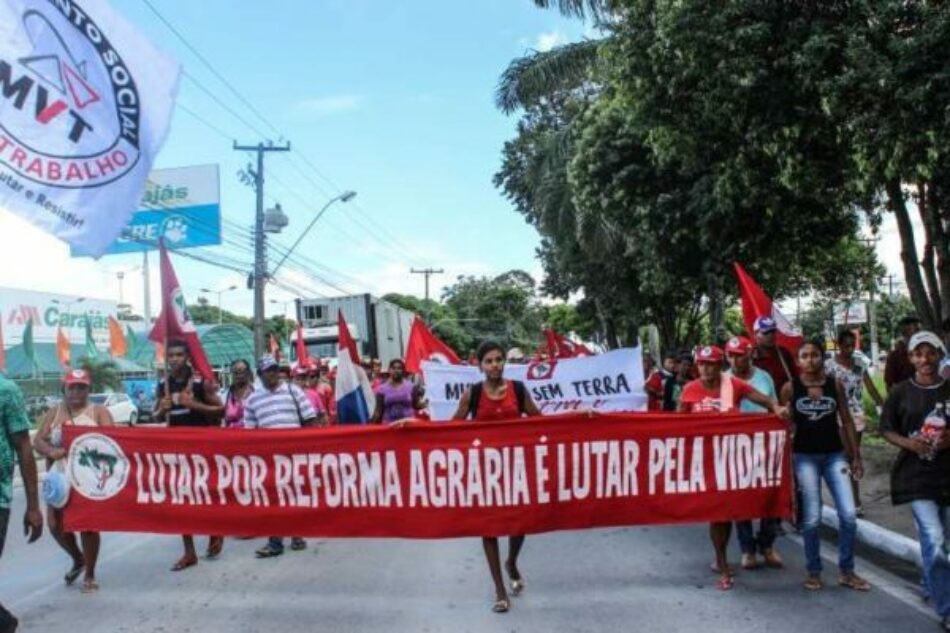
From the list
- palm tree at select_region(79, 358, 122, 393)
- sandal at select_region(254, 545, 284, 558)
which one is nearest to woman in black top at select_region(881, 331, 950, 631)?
sandal at select_region(254, 545, 284, 558)

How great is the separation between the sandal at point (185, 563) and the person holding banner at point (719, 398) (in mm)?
4112

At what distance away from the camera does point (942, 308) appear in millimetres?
12609

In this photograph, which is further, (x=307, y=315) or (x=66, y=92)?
(x=307, y=315)

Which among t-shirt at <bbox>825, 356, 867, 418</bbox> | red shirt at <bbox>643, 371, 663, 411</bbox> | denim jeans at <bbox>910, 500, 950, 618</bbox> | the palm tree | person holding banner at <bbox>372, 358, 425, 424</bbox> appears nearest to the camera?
denim jeans at <bbox>910, 500, 950, 618</bbox>

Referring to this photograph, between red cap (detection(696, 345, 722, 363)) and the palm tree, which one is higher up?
the palm tree

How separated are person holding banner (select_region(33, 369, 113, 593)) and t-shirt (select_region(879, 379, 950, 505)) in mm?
5300

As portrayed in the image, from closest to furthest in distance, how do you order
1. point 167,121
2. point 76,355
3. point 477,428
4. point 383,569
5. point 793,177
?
1. point 167,121
2. point 477,428
3. point 383,569
4. point 793,177
5. point 76,355

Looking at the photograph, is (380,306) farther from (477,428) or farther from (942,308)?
(477,428)

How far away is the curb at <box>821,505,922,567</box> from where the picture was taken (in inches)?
275

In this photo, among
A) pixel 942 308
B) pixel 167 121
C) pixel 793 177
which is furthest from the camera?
pixel 942 308

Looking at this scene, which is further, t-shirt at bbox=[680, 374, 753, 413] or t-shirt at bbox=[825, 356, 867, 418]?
t-shirt at bbox=[825, 356, 867, 418]

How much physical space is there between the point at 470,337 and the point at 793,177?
87.7 meters

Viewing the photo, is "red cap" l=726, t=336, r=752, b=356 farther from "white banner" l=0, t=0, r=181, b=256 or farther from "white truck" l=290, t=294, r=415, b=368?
"white truck" l=290, t=294, r=415, b=368

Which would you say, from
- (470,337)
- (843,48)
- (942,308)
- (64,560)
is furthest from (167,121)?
(470,337)
